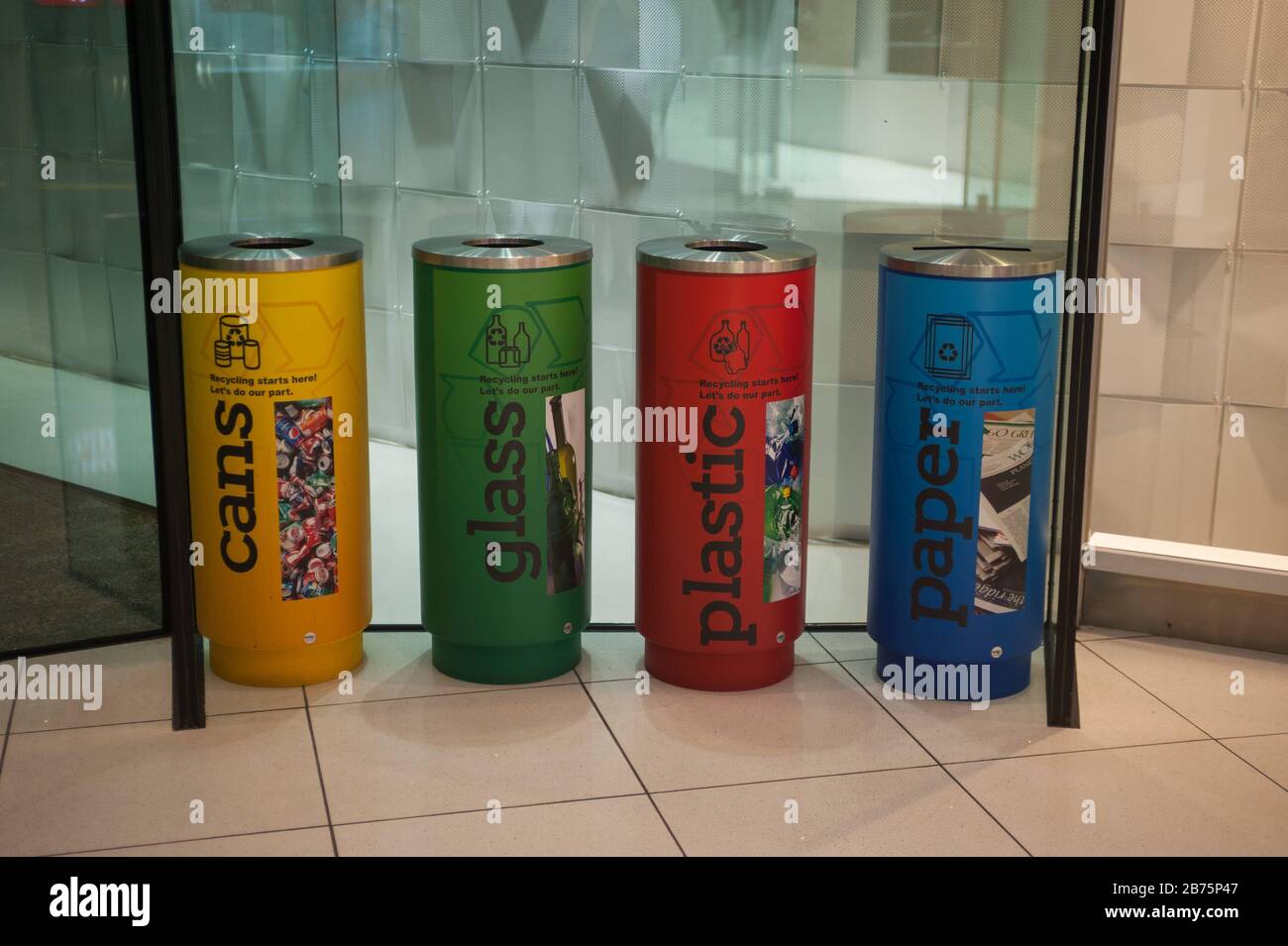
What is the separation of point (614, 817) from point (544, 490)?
2.97ft

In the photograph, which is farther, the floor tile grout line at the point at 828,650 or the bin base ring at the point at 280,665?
the floor tile grout line at the point at 828,650

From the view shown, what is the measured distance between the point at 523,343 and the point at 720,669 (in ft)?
3.28

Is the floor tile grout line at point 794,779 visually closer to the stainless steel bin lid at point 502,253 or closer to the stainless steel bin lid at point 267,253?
the stainless steel bin lid at point 502,253

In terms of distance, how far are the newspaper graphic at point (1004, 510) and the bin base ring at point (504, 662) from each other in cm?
109

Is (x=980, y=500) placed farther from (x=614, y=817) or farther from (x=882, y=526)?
(x=614, y=817)

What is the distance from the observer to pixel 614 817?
10.5ft

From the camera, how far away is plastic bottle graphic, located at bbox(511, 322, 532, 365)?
3.61 m

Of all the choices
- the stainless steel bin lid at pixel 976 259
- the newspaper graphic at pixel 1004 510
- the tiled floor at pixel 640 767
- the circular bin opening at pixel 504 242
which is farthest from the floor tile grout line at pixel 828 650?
the circular bin opening at pixel 504 242

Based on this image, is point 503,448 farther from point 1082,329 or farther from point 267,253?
point 1082,329

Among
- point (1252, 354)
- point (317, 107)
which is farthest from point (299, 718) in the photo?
point (1252, 354)

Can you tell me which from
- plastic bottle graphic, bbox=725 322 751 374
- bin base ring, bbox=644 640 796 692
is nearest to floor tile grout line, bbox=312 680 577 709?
bin base ring, bbox=644 640 796 692

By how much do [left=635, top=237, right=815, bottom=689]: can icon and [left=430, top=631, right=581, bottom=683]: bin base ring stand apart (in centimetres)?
24

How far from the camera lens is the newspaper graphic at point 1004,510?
365cm

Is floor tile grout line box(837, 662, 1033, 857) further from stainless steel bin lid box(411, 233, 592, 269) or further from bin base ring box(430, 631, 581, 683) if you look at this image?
stainless steel bin lid box(411, 233, 592, 269)
